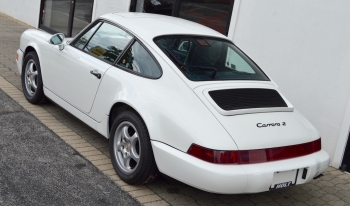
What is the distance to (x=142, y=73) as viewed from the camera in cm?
479

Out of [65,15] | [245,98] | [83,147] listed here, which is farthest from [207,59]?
[65,15]

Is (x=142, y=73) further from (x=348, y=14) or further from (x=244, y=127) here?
(x=348, y=14)

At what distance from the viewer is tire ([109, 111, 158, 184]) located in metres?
4.38

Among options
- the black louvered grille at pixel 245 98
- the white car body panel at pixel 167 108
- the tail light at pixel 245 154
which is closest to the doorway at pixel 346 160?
the black louvered grille at pixel 245 98

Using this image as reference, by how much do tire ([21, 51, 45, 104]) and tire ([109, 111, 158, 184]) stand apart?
6.42 feet

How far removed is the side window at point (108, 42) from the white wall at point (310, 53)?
8.64 feet

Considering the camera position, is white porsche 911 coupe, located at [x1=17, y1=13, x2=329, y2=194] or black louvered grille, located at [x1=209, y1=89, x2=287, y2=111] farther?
black louvered grille, located at [x1=209, y1=89, x2=287, y2=111]

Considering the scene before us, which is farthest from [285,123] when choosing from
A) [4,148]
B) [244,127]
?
[4,148]

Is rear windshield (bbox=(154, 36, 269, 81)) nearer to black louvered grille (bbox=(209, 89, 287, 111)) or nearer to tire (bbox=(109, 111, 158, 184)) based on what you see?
black louvered grille (bbox=(209, 89, 287, 111))

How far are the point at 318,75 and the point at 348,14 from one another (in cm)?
85

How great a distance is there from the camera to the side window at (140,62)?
4.73 m

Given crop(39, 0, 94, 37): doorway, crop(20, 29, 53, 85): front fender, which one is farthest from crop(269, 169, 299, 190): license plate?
crop(39, 0, 94, 37): doorway

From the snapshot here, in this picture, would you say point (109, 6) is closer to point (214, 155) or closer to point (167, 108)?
point (167, 108)

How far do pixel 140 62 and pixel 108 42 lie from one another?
0.69 meters
